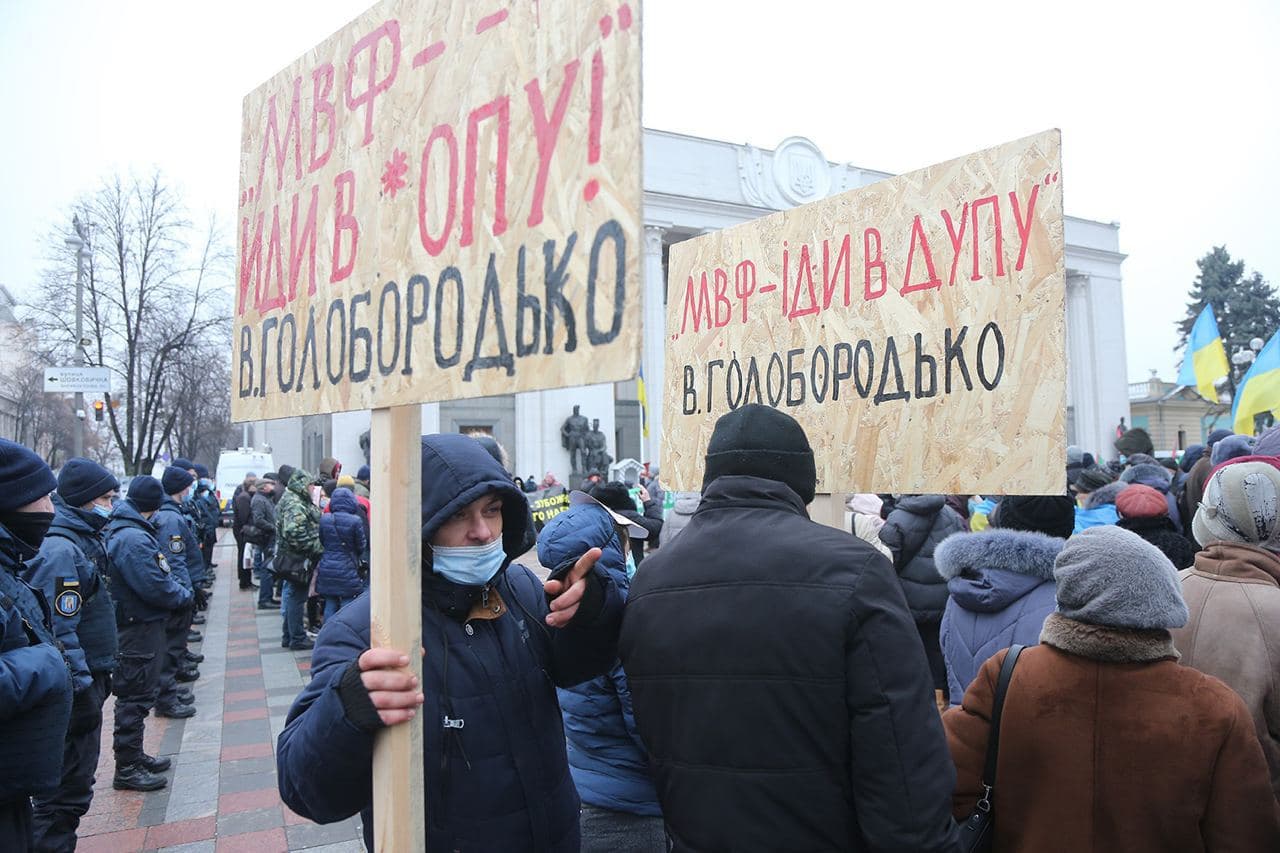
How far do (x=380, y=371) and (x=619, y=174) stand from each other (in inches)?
30.3

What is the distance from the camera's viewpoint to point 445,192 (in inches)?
71.7

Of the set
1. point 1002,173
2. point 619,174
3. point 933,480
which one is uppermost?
point 1002,173

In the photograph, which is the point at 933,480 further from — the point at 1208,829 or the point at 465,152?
the point at 465,152

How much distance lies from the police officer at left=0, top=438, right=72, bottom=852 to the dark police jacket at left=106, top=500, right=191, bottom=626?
3162 mm

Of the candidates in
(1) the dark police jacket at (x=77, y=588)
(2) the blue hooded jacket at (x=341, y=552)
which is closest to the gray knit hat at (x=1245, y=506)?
(1) the dark police jacket at (x=77, y=588)

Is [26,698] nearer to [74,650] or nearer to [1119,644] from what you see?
[74,650]

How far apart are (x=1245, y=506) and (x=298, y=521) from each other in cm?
893

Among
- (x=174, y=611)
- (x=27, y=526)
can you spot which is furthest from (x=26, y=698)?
(x=174, y=611)

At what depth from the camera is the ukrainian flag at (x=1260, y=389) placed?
336 inches

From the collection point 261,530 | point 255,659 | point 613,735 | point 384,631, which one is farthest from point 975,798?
point 261,530

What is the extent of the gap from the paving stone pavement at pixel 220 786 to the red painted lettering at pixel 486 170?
4073mm

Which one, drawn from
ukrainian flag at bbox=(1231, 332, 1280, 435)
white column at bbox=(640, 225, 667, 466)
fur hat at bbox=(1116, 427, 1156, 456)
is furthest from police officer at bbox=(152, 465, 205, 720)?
white column at bbox=(640, 225, 667, 466)

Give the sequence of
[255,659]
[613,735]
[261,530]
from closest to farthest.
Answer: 1. [613,735]
2. [255,659]
3. [261,530]

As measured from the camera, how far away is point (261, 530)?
1291 cm
